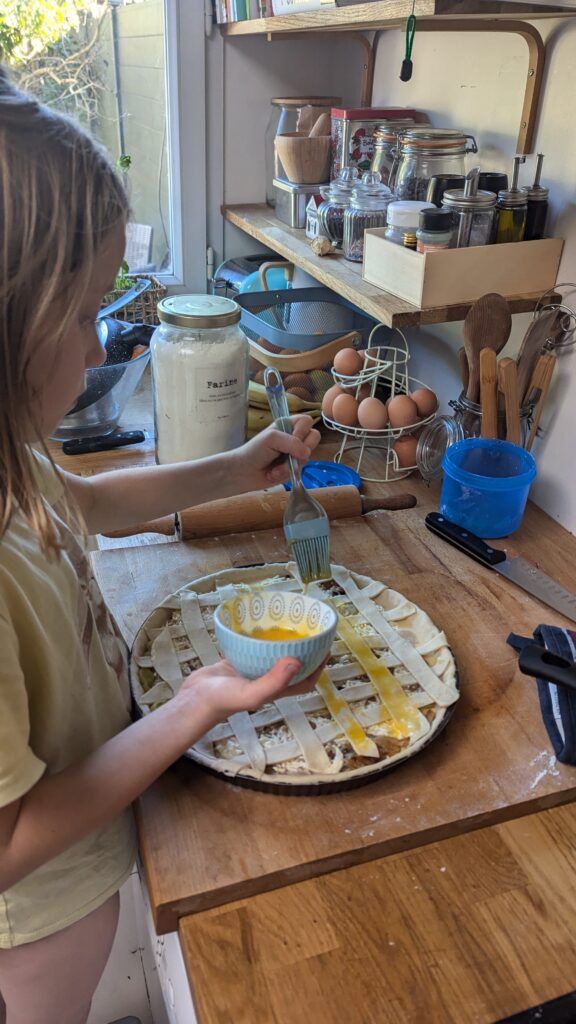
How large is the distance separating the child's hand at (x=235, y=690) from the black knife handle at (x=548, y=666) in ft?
0.73

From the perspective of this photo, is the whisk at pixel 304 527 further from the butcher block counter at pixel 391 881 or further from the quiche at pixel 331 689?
the butcher block counter at pixel 391 881

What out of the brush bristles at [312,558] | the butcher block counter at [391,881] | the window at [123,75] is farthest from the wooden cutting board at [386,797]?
the window at [123,75]

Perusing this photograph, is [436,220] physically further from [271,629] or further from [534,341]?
[271,629]

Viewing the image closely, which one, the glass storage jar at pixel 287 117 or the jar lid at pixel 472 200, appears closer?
the jar lid at pixel 472 200

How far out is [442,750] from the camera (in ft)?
2.20

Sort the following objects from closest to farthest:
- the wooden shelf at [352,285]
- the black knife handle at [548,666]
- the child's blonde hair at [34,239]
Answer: the child's blonde hair at [34,239] → the black knife handle at [548,666] → the wooden shelf at [352,285]

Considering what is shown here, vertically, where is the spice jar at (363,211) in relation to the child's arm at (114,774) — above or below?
above

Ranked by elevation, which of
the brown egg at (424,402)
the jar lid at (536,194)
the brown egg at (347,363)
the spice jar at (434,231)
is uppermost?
the jar lid at (536,194)

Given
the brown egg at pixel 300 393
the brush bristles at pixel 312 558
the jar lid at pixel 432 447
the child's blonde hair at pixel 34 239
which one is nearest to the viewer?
the child's blonde hair at pixel 34 239

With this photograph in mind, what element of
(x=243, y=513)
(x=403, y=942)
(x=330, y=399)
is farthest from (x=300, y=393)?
(x=403, y=942)

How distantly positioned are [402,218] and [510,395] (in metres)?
0.26

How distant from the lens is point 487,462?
1012 millimetres

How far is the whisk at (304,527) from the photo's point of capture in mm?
843

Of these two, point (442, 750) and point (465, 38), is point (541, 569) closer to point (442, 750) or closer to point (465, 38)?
point (442, 750)
